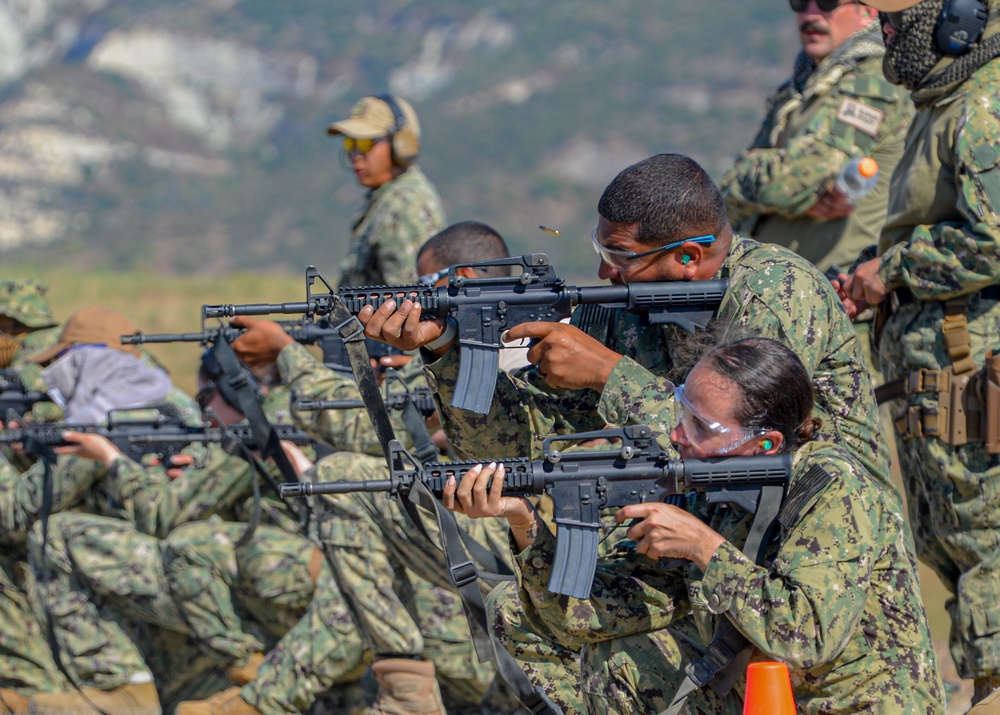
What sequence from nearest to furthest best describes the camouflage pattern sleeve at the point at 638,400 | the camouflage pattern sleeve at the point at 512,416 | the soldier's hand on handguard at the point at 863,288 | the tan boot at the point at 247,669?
the camouflage pattern sleeve at the point at 638,400 → the camouflage pattern sleeve at the point at 512,416 → the soldier's hand on handguard at the point at 863,288 → the tan boot at the point at 247,669

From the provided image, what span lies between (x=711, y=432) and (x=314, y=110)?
80.0m

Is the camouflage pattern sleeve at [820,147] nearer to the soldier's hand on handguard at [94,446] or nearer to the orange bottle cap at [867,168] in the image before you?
the orange bottle cap at [867,168]

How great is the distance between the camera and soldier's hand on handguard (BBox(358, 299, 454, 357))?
4820 millimetres

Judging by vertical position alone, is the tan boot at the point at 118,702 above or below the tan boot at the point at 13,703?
above

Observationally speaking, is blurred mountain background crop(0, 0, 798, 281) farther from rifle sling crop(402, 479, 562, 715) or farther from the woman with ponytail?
the woman with ponytail

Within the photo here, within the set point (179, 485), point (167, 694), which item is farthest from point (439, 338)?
point (167, 694)

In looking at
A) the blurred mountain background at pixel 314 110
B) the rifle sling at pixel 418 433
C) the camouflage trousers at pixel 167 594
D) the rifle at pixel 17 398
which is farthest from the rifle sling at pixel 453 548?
the blurred mountain background at pixel 314 110

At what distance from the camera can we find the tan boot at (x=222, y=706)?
6.62 m

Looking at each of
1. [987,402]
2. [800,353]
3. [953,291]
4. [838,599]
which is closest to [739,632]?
[838,599]

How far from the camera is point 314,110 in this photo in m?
81.9

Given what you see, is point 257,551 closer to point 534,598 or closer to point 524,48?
point 534,598

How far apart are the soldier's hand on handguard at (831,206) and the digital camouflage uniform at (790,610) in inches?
116

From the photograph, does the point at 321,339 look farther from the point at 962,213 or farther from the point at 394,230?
the point at 962,213

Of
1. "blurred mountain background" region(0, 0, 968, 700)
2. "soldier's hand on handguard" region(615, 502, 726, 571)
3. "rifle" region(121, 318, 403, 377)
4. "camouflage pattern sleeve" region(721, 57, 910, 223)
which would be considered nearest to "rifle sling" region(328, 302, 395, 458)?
"soldier's hand on handguard" region(615, 502, 726, 571)
